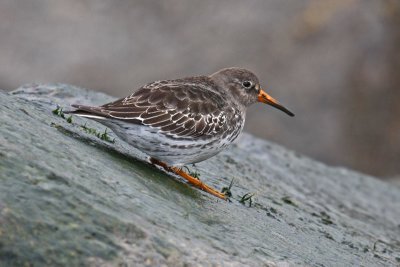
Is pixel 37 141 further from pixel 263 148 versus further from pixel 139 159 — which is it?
pixel 263 148

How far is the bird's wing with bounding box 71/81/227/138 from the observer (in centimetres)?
813

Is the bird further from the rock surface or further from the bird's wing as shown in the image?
the rock surface

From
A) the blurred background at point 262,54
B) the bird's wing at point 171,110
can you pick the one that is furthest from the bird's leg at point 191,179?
the blurred background at point 262,54

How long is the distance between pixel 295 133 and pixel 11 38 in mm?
7433

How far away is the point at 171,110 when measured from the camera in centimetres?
843

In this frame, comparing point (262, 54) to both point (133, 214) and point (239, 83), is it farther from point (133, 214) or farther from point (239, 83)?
point (133, 214)

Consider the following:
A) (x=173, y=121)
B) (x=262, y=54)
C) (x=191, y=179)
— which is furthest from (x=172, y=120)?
(x=262, y=54)

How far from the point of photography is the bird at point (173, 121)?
8141 mm

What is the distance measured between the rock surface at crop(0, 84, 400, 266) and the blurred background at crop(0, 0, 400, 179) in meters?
7.23

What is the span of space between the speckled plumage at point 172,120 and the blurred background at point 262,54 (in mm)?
9248

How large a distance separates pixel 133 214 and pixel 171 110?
7.95ft

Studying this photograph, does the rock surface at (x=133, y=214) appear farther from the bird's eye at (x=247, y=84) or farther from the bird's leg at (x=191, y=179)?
the bird's eye at (x=247, y=84)

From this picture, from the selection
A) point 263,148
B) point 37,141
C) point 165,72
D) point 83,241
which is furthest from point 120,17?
point 83,241

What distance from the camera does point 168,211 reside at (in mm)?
6711
